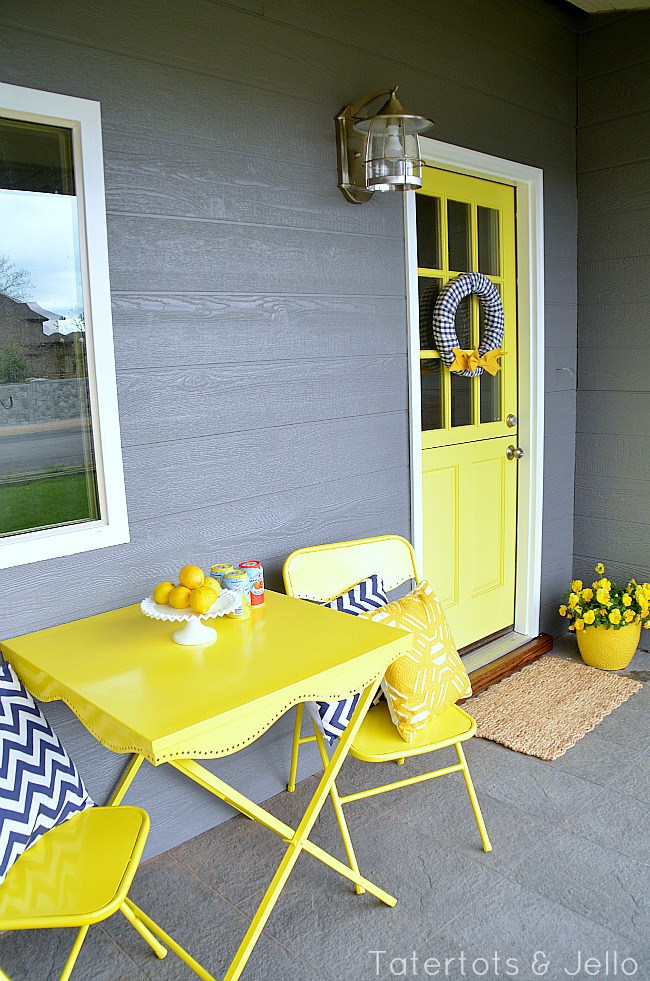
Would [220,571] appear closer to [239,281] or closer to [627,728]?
[239,281]

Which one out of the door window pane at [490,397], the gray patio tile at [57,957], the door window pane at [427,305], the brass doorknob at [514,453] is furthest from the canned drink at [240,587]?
the brass doorknob at [514,453]

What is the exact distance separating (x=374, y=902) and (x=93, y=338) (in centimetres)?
166

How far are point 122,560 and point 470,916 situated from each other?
4.30 feet

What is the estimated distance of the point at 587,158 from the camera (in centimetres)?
388

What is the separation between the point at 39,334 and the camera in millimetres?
2088

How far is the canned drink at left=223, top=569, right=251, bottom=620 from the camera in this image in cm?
219

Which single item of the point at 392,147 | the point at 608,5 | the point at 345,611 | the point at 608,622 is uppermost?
the point at 608,5

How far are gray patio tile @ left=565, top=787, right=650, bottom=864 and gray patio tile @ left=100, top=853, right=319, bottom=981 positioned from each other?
3.22 feet

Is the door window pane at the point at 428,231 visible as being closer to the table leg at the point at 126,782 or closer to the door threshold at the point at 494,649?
the door threshold at the point at 494,649

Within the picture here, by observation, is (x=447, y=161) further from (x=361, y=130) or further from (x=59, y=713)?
(x=59, y=713)

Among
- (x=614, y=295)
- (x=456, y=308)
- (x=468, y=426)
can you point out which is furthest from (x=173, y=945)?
(x=614, y=295)

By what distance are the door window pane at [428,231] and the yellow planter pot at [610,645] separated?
68.7 inches

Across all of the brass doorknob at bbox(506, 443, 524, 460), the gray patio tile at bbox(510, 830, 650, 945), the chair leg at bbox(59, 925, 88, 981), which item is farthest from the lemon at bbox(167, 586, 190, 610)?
the brass doorknob at bbox(506, 443, 524, 460)

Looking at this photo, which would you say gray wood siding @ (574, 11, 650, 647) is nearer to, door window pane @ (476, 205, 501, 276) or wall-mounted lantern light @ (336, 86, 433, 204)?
door window pane @ (476, 205, 501, 276)
